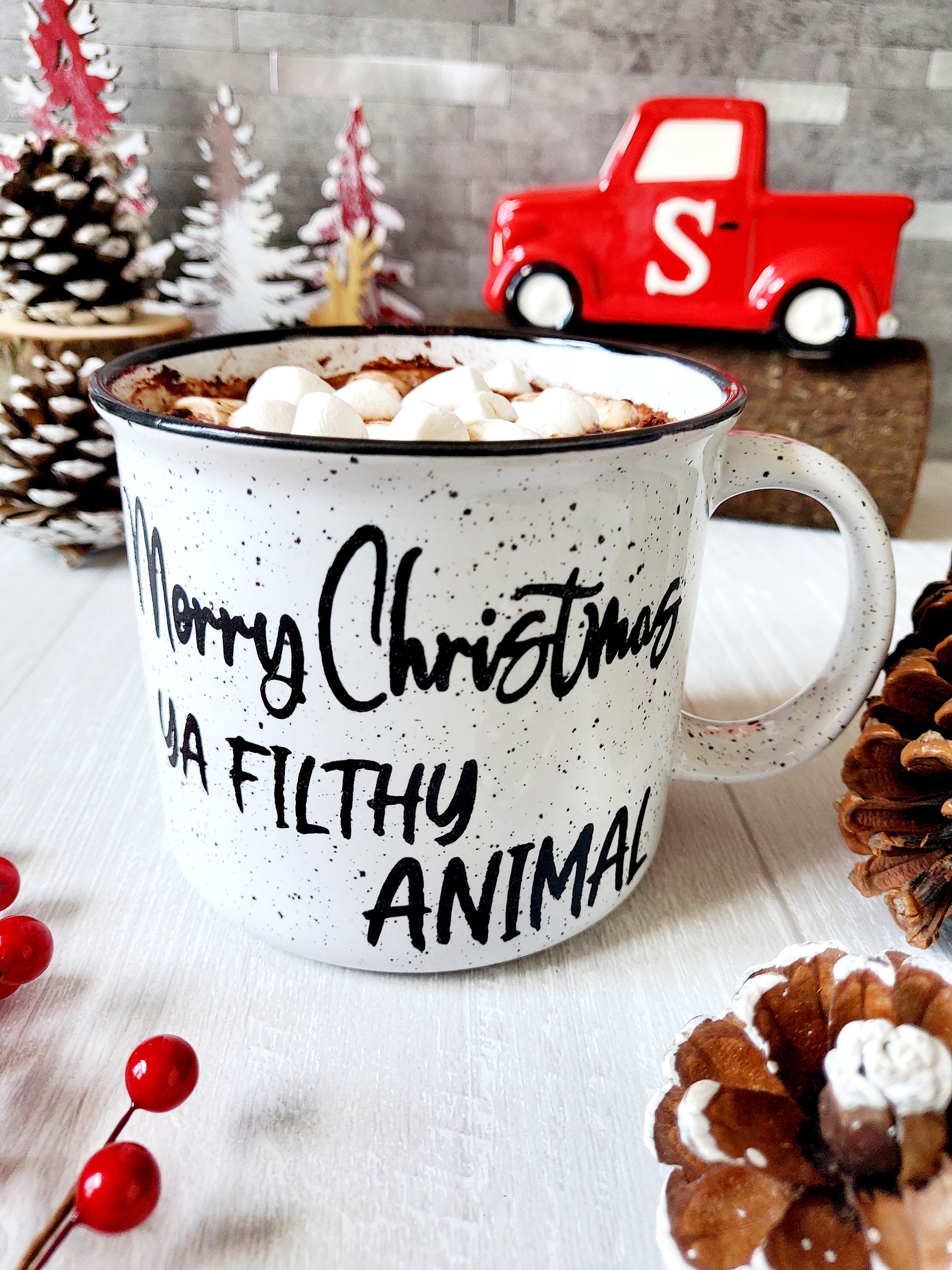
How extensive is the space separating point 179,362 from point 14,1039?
29cm

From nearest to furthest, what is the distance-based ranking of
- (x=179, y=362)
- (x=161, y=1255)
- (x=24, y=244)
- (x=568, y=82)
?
(x=161, y=1255) → (x=179, y=362) → (x=24, y=244) → (x=568, y=82)

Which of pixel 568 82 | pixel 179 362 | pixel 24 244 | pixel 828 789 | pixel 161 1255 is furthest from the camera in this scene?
pixel 568 82

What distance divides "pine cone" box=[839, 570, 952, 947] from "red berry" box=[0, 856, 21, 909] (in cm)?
36

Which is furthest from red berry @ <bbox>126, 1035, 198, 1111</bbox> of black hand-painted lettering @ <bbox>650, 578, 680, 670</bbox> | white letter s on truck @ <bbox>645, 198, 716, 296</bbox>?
white letter s on truck @ <bbox>645, 198, 716, 296</bbox>

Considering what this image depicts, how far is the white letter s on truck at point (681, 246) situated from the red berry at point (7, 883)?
2.61ft

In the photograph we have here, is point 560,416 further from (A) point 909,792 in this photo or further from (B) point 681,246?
(B) point 681,246

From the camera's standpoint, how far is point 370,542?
313mm

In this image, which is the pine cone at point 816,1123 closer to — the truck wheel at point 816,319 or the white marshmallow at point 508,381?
the white marshmallow at point 508,381

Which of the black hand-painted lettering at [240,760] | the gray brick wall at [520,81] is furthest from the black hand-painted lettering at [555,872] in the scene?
the gray brick wall at [520,81]

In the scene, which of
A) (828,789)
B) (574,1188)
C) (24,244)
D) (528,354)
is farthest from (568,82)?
(574,1188)

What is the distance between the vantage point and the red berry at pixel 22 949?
1.21 ft

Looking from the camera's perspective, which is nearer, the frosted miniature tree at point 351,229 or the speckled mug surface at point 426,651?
the speckled mug surface at point 426,651

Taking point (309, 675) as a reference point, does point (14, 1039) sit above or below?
below

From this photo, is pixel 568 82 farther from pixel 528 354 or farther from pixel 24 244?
pixel 528 354
